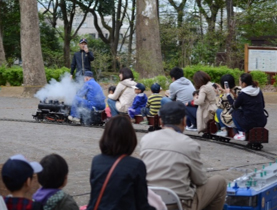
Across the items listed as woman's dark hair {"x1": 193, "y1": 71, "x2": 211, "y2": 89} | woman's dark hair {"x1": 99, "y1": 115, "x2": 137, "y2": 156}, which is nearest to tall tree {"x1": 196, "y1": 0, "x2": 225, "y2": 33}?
woman's dark hair {"x1": 193, "y1": 71, "x2": 211, "y2": 89}

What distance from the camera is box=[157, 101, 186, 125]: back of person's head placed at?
605 centimetres

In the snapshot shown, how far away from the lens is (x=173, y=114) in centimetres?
605

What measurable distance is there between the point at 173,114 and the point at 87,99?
9710 mm

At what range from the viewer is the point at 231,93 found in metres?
12.6

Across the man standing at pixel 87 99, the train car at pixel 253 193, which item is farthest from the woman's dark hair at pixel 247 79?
the train car at pixel 253 193

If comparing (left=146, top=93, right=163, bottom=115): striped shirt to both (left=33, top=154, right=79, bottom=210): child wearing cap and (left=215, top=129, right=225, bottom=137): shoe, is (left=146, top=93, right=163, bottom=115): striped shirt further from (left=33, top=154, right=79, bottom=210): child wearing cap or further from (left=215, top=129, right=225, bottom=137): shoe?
(left=33, top=154, right=79, bottom=210): child wearing cap

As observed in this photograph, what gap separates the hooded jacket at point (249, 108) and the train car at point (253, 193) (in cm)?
497

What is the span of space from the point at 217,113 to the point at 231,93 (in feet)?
1.84

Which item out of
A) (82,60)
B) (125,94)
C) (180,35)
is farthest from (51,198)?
(180,35)

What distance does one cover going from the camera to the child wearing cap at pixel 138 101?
14.7 meters

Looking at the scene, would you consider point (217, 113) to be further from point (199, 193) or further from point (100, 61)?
point (100, 61)

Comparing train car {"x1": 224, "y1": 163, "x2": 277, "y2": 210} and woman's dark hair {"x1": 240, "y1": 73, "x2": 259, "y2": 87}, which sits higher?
woman's dark hair {"x1": 240, "y1": 73, "x2": 259, "y2": 87}

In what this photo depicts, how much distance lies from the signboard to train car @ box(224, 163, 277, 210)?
1621 cm

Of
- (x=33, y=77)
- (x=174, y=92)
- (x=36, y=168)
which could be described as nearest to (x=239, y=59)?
(x=33, y=77)
